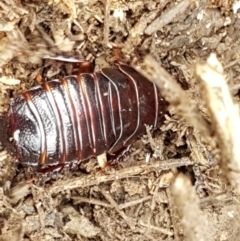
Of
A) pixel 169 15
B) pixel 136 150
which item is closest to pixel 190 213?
pixel 136 150

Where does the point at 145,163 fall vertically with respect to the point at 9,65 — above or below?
below

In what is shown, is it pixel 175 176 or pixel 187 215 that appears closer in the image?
pixel 187 215

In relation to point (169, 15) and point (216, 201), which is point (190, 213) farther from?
point (169, 15)

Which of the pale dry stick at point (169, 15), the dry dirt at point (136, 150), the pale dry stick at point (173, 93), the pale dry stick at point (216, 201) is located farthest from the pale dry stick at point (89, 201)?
the pale dry stick at point (169, 15)

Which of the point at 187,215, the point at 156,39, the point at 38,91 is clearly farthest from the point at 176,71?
the point at 187,215

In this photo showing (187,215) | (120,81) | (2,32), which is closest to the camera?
(187,215)

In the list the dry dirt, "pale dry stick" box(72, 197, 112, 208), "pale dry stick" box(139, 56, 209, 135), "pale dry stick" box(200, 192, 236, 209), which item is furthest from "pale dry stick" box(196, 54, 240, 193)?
"pale dry stick" box(72, 197, 112, 208)

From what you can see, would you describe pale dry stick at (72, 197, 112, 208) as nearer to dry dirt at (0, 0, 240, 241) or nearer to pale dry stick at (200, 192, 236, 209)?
dry dirt at (0, 0, 240, 241)

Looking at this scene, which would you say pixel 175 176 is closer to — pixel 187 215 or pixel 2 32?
pixel 187 215
